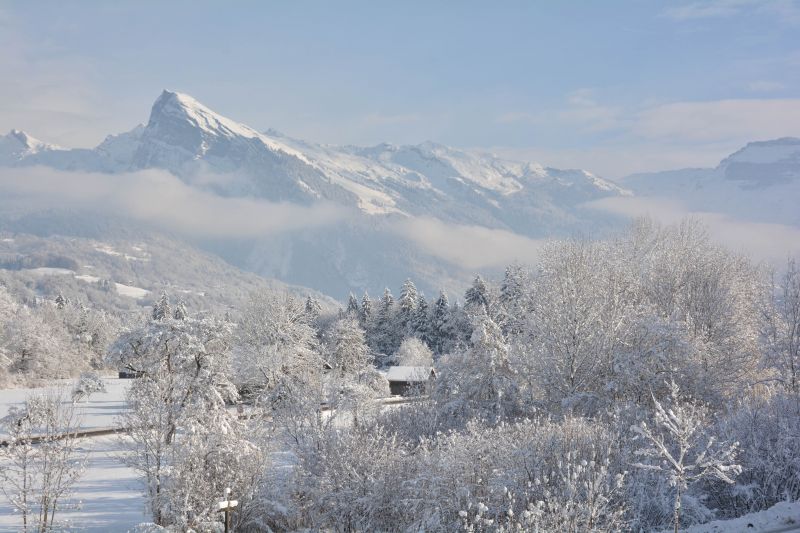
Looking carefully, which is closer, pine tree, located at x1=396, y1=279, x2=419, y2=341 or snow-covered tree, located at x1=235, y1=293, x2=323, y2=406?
snow-covered tree, located at x1=235, y1=293, x2=323, y2=406

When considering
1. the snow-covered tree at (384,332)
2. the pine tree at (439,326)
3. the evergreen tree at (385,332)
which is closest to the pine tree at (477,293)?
the pine tree at (439,326)

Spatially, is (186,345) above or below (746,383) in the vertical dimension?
above

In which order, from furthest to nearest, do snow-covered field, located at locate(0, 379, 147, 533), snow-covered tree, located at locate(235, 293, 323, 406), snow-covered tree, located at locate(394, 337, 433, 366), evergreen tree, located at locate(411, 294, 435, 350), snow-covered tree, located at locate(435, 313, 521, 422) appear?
evergreen tree, located at locate(411, 294, 435, 350), snow-covered tree, located at locate(394, 337, 433, 366), snow-covered tree, located at locate(235, 293, 323, 406), snow-covered tree, located at locate(435, 313, 521, 422), snow-covered field, located at locate(0, 379, 147, 533)

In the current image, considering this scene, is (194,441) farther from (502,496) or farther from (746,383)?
(746,383)

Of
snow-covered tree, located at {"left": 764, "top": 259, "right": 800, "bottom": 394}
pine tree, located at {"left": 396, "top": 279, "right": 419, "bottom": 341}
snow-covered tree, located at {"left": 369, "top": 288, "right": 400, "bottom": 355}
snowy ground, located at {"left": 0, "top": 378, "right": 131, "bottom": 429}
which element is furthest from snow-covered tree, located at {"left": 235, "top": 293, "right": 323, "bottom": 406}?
snow-covered tree, located at {"left": 764, "top": 259, "right": 800, "bottom": 394}

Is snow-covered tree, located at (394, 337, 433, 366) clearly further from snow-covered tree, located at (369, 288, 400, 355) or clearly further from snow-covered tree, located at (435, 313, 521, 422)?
snow-covered tree, located at (435, 313, 521, 422)

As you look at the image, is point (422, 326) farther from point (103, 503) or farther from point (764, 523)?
point (764, 523)

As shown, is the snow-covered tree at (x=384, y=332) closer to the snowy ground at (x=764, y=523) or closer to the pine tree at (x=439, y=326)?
the pine tree at (x=439, y=326)

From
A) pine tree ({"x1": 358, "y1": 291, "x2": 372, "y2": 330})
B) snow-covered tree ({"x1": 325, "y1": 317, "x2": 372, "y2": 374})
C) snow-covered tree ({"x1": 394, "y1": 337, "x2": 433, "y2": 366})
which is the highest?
pine tree ({"x1": 358, "y1": 291, "x2": 372, "y2": 330})

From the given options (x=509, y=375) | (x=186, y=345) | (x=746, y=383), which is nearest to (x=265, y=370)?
(x=186, y=345)

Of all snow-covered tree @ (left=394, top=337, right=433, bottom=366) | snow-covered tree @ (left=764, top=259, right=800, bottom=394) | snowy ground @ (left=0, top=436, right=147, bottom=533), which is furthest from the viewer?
snow-covered tree @ (left=394, top=337, right=433, bottom=366)

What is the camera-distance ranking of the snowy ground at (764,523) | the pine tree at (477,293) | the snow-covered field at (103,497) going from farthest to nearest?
the pine tree at (477,293), the snow-covered field at (103,497), the snowy ground at (764,523)

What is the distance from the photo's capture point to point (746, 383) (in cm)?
3188

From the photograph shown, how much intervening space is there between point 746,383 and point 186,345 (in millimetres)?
27212
